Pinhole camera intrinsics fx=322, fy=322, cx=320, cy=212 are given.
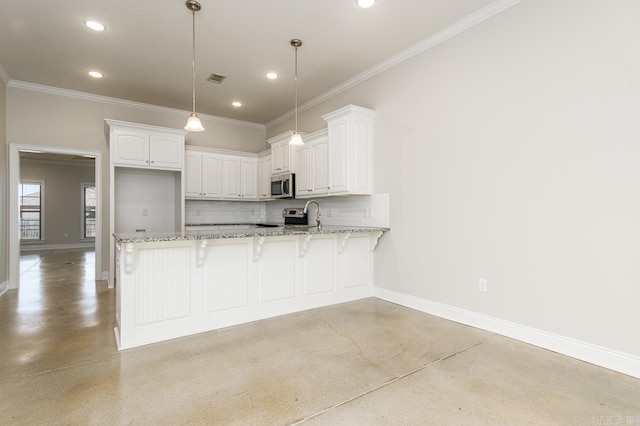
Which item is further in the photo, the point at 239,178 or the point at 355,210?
the point at 239,178

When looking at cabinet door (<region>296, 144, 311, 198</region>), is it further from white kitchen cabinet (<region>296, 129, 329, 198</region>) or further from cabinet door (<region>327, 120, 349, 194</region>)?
cabinet door (<region>327, 120, 349, 194</region>)

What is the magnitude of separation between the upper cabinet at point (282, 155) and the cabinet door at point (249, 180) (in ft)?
2.33

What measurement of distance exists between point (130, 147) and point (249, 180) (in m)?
2.13

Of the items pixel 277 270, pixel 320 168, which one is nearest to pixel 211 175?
pixel 320 168

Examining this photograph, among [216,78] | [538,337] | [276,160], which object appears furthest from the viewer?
[276,160]

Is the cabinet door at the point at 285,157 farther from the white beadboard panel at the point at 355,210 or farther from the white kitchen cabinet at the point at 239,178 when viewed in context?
the white kitchen cabinet at the point at 239,178

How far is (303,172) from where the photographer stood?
5078 millimetres

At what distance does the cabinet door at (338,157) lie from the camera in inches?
165

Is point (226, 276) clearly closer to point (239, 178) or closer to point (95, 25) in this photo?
point (95, 25)

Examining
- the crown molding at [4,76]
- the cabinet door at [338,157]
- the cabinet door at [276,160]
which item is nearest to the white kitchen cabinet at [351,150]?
the cabinet door at [338,157]

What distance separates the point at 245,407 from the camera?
6.15ft

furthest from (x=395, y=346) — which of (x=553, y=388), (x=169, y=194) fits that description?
(x=169, y=194)

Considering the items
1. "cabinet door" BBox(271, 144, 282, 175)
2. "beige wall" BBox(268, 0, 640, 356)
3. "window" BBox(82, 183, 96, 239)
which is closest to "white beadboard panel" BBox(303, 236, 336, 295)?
"beige wall" BBox(268, 0, 640, 356)

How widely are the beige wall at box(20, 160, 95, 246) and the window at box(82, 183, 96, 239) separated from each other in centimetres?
10
